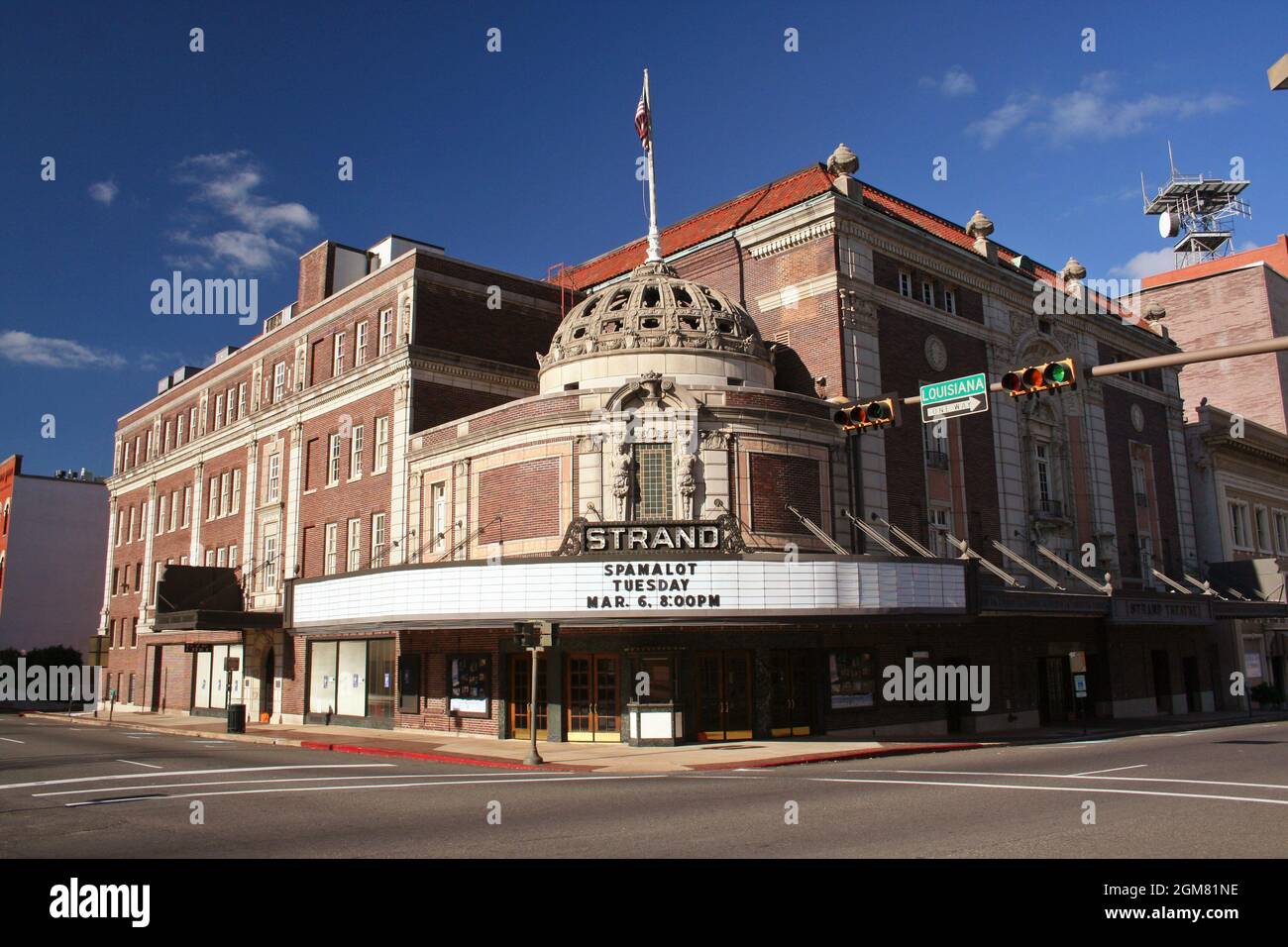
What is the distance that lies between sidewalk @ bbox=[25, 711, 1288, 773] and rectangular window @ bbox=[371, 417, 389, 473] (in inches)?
394

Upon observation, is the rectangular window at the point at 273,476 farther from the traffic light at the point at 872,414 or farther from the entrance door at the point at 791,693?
the traffic light at the point at 872,414

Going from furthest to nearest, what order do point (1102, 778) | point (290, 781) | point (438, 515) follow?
point (438, 515)
point (290, 781)
point (1102, 778)

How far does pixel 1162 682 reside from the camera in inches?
1870

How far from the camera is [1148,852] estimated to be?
1088 cm

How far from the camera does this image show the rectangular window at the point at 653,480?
3075 cm

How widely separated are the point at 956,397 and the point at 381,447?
2622 cm

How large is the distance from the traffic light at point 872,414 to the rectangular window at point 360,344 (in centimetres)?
2673

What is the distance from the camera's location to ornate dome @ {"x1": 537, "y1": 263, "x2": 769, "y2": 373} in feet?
111

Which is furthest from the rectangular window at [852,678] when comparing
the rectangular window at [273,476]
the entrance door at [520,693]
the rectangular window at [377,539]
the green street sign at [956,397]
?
the rectangular window at [273,476]

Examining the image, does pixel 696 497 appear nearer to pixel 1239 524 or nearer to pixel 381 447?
pixel 381 447

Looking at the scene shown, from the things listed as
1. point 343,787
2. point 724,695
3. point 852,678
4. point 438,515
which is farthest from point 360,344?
point 343,787

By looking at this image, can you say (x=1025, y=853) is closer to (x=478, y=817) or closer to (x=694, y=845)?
(x=694, y=845)
